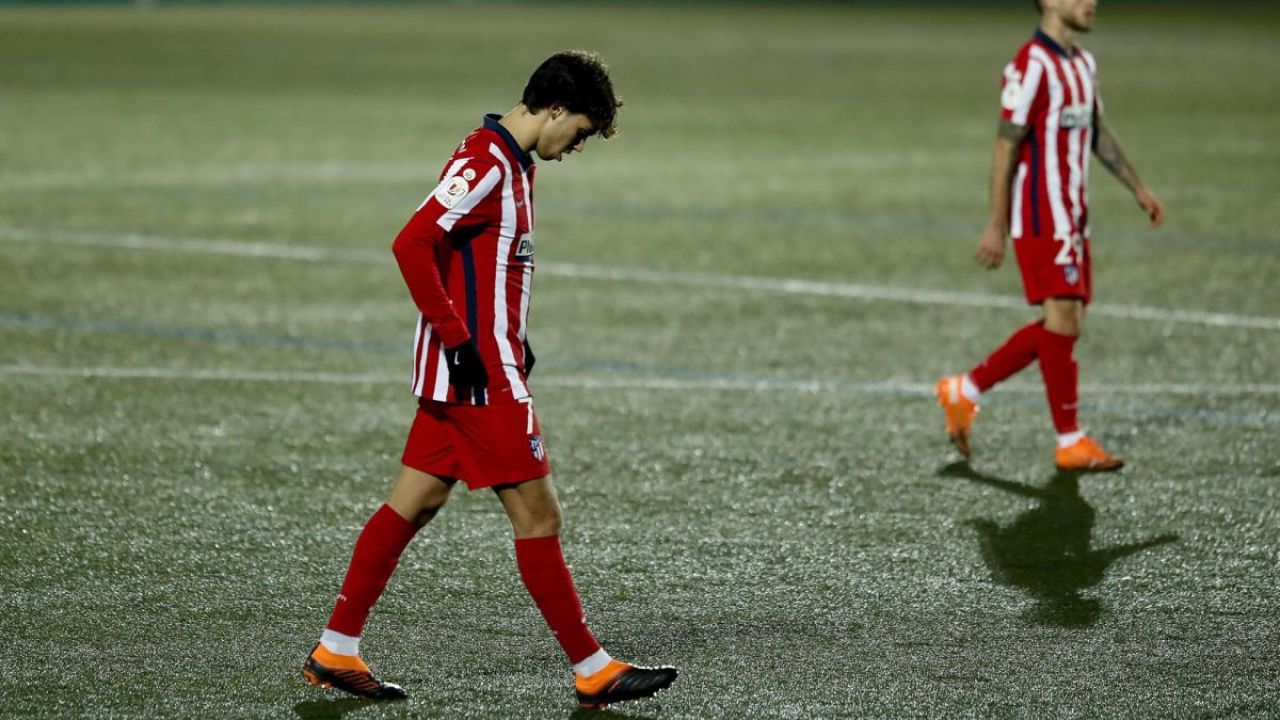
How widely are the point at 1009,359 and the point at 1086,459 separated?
0.53 meters

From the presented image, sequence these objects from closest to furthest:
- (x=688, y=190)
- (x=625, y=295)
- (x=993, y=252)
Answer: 1. (x=993, y=252)
2. (x=625, y=295)
3. (x=688, y=190)

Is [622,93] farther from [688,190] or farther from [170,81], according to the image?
[688,190]

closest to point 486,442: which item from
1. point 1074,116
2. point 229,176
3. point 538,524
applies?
point 538,524

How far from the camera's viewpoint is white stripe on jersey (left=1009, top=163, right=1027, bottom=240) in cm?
719

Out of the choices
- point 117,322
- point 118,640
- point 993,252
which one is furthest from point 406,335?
point 118,640

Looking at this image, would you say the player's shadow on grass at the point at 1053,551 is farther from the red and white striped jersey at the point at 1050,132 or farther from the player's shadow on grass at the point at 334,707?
the player's shadow on grass at the point at 334,707

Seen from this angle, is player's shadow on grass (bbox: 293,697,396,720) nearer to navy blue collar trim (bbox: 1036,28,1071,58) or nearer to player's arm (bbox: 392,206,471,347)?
player's arm (bbox: 392,206,471,347)

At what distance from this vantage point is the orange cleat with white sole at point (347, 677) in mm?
4754

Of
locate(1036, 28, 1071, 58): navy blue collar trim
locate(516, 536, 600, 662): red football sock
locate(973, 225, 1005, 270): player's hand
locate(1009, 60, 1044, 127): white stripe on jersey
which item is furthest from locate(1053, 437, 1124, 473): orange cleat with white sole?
locate(516, 536, 600, 662): red football sock

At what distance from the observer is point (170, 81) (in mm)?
25922

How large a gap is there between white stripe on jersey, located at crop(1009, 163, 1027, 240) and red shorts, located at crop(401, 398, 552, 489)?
9.88 feet

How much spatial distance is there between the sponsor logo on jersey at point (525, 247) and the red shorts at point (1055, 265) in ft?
9.44

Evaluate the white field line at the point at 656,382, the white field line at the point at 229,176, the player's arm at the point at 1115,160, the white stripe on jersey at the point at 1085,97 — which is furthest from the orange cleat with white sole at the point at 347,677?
the white field line at the point at 229,176

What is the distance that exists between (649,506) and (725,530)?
1.14ft
